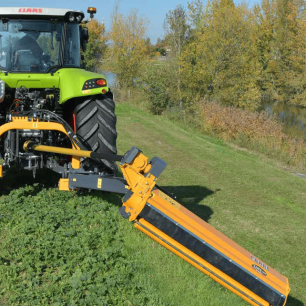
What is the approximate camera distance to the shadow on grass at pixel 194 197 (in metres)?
6.20

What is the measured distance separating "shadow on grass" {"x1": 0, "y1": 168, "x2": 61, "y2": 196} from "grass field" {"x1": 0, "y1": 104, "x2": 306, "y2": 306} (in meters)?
0.03

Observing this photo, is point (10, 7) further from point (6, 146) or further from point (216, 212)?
point (216, 212)

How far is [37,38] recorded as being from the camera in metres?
5.97

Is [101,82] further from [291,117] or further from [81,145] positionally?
[291,117]

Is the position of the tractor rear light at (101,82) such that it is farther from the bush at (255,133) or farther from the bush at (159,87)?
the bush at (159,87)

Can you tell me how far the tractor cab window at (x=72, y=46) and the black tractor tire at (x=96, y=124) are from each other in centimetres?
105

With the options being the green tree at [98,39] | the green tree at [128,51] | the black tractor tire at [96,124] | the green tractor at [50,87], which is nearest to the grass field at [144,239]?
the green tractor at [50,87]

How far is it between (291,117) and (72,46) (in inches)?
729

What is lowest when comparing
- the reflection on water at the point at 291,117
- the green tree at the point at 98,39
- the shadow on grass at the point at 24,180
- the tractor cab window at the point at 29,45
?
the reflection on water at the point at 291,117

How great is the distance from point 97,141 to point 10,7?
2.29 metres

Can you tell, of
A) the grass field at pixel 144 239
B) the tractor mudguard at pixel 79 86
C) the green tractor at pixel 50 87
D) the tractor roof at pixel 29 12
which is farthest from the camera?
the tractor roof at pixel 29 12

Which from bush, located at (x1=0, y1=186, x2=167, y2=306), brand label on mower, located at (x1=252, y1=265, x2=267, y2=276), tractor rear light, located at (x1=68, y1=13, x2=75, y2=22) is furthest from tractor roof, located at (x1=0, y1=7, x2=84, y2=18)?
brand label on mower, located at (x1=252, y1=265, x2=267, y2=276)

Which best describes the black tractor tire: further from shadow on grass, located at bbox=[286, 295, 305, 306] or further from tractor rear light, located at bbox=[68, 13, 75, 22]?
shadow on grass, located at bbox=[286, 295, 305, 306]

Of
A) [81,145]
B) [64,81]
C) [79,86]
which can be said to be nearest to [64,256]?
[81,145]
